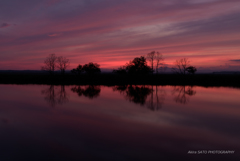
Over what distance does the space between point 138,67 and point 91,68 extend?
2178cm

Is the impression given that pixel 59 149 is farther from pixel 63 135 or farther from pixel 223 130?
pixel 223 130

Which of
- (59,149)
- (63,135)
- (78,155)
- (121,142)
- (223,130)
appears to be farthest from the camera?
(223,130)

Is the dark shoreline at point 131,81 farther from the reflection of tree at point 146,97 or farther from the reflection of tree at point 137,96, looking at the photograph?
the reflection of tree at point 146,97

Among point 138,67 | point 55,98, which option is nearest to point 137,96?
point 55,98

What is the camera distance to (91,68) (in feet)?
247

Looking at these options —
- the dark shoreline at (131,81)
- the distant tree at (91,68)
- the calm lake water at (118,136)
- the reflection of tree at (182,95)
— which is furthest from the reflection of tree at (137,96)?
the distant tree at (91,68)

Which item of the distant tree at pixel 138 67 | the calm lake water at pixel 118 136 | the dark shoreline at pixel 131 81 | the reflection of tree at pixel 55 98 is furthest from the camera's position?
the distant tree at pixel 138 67

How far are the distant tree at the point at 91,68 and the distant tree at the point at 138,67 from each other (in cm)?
1547

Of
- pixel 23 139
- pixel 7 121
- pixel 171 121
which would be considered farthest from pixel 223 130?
pixel 7 121

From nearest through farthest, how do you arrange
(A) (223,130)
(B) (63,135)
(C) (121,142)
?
(C) (121,142) < (B) (63,135) < (A) (223,130)

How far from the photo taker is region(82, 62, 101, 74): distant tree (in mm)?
75125

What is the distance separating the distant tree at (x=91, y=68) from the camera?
75.1 metres

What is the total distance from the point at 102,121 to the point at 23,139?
4149 mm

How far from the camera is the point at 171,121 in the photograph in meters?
10.1
